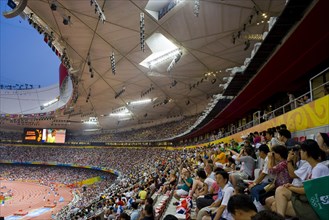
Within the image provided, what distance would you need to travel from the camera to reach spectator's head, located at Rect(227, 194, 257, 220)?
2112mm

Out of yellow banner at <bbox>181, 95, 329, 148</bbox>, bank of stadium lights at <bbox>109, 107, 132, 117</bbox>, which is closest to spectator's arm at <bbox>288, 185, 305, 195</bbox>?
yellow banner at <bbox>181, 95, 329, 148</bbox>

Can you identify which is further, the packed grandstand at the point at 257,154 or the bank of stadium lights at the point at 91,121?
the bank of stadium lights at the point at 91,121

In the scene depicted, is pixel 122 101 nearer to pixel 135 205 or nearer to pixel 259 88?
pixel 259 88

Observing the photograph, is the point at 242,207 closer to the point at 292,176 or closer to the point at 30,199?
the point at 292,176

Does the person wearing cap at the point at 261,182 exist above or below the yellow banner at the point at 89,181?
above

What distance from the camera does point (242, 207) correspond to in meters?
2.13

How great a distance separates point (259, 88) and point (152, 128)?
36.9m

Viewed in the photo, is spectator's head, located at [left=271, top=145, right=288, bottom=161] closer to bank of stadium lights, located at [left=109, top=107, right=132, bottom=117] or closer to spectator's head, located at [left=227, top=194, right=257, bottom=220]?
spectator's head, located at [left=227, top=194, right=257, bottom=220]

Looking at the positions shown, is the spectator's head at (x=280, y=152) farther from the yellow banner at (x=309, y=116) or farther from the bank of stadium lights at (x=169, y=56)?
the bank of stadium lights at (x=169, y=56)

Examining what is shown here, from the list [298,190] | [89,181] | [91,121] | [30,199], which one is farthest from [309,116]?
[91,121]

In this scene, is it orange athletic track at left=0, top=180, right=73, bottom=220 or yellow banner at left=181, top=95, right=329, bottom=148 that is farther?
orange athletic track at left=0, top=180, right=73, bottom=220

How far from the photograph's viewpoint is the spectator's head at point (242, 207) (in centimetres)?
211

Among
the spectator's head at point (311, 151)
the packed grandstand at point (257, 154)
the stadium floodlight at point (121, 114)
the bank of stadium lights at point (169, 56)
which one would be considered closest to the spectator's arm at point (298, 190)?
the packed grandstand at point (257, 154)

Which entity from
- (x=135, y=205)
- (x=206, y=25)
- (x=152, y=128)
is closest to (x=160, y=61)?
(x=206, y=25)
